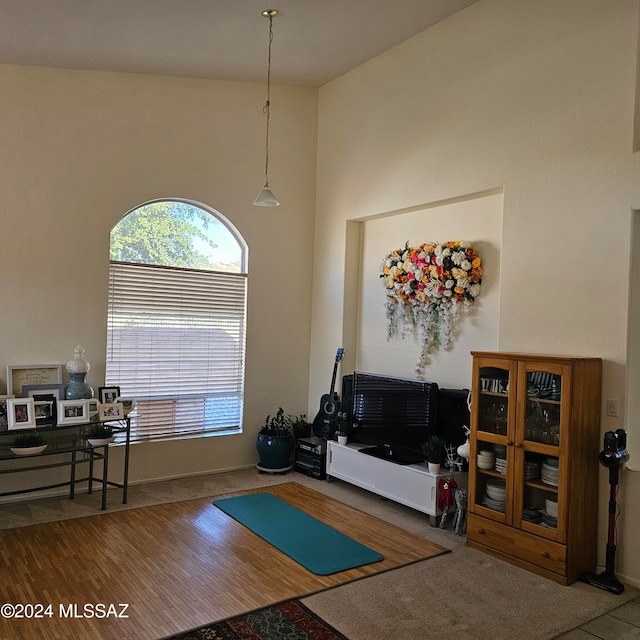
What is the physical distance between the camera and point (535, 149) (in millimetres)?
4121

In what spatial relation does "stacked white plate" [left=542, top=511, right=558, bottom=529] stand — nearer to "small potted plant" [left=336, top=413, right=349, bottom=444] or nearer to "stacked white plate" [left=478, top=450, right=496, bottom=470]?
"stacked white plate" [left=478, top=450, right=496, bottom=470]

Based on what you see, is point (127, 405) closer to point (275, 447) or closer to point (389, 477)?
point (275, 447)

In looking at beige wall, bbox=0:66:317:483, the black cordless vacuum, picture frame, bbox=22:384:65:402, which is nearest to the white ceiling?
beige wall, bbox=0:66:317:483

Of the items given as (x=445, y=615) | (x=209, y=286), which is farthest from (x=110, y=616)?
(x=209, y=286)

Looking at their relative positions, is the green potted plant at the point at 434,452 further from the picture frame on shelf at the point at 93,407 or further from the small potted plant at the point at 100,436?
the picture frame on shelf at the point at 93,407

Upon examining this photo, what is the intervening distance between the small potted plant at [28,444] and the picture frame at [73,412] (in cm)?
19

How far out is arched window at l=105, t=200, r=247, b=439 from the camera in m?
5.28

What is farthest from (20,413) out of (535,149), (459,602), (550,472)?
(535,149)

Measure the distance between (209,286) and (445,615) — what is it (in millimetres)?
3723

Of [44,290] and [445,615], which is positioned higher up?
[44,290]

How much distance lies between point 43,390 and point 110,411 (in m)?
0.55

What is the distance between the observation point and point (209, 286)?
18.8 ft

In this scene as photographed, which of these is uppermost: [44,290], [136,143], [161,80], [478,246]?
[161,80]

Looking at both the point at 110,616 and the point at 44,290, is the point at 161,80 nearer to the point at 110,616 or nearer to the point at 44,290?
the point at 44,290
